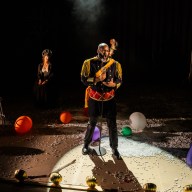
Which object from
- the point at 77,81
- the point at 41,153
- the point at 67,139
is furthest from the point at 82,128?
the point at 77,81

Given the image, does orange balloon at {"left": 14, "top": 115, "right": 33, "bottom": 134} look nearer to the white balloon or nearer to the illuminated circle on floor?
the illuminated circle on floor

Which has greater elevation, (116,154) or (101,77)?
(101,77)

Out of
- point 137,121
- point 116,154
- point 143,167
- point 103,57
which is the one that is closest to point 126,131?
point 137,121

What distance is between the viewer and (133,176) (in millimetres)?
5664

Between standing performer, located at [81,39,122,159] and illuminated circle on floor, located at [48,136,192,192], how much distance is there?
0.64 m

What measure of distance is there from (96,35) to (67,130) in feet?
27.9

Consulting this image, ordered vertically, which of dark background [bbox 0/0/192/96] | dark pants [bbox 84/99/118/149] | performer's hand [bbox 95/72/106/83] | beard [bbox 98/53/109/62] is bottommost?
dark pants [bbox 84/99/118/149]

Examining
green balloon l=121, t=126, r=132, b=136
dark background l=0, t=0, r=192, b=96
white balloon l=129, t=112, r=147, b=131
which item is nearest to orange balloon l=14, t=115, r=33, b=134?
green balloon l=121, t=126, r=132, b=136

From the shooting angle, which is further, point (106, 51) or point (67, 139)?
point (67, 139)

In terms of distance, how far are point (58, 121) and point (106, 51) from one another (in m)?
3.56

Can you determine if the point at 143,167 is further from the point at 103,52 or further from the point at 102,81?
the point at 103,52

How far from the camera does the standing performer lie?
226 inches

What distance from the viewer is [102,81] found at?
5.82m

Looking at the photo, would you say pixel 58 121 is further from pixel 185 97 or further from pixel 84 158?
pixel 185 97
